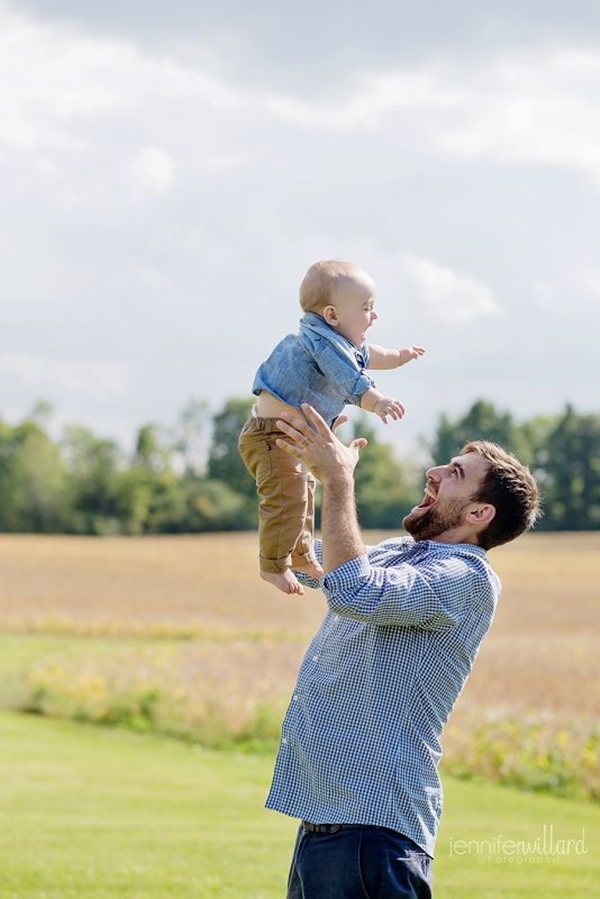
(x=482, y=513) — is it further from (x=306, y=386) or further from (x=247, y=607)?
(x=247, y=607)

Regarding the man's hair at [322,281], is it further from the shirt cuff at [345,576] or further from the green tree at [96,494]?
the green tree at [96,494]

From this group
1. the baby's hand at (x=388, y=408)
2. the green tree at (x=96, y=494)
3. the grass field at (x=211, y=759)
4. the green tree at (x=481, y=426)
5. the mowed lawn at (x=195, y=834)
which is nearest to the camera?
the baby's hand at (x=388, y=408)

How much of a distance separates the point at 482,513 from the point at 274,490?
0.64 metres

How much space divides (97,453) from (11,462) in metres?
4.55

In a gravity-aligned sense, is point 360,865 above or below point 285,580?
below

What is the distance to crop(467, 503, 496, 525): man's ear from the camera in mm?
3926

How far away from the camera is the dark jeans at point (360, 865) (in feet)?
12.1

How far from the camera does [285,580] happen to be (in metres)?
4.20

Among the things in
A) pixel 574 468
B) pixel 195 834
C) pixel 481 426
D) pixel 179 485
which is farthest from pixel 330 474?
pixel 179 485

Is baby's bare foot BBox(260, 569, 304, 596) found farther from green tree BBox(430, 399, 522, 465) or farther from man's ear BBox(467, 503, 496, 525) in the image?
green tree BBox(430, 399, 522, 465)

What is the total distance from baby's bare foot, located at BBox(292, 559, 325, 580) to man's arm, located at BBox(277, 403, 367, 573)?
54cm

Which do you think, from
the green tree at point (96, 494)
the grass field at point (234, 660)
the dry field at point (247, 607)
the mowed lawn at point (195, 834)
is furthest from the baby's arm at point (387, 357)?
the green tree at point (96, 494)

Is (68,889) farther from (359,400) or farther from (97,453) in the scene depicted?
(97,453)

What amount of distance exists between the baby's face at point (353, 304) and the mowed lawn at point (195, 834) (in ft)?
16.0
